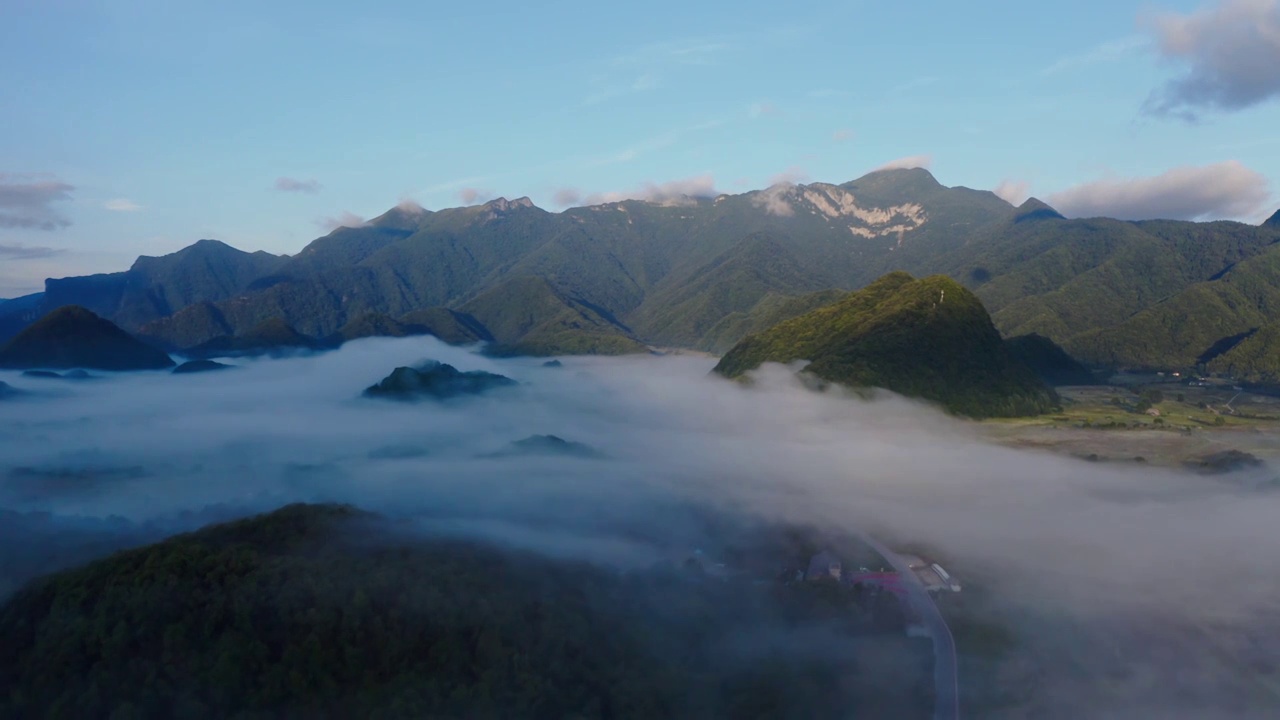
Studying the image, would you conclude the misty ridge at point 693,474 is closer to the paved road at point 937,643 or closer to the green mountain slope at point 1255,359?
the paved road at point 937,643

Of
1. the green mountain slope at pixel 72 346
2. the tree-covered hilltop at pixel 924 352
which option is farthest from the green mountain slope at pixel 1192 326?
the green mountain slope at pixel 72 346

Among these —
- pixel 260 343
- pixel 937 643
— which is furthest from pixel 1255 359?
pixel 260 343

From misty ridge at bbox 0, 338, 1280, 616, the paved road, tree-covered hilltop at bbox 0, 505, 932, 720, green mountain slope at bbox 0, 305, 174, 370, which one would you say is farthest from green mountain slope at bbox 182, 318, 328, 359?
the paved road

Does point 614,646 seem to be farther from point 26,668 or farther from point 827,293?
point 827,293

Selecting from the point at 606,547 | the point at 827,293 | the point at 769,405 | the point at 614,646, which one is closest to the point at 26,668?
the point at 614,646

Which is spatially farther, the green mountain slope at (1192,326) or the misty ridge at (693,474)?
the green mountain slope at (1192,326)

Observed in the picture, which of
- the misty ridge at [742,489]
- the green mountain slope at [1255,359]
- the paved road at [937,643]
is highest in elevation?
the green mountain slope at [1255,359]

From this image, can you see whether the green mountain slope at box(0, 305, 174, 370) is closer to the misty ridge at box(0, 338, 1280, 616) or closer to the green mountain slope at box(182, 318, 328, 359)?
the misty ridge at box(0, 338, 1280, 616)
